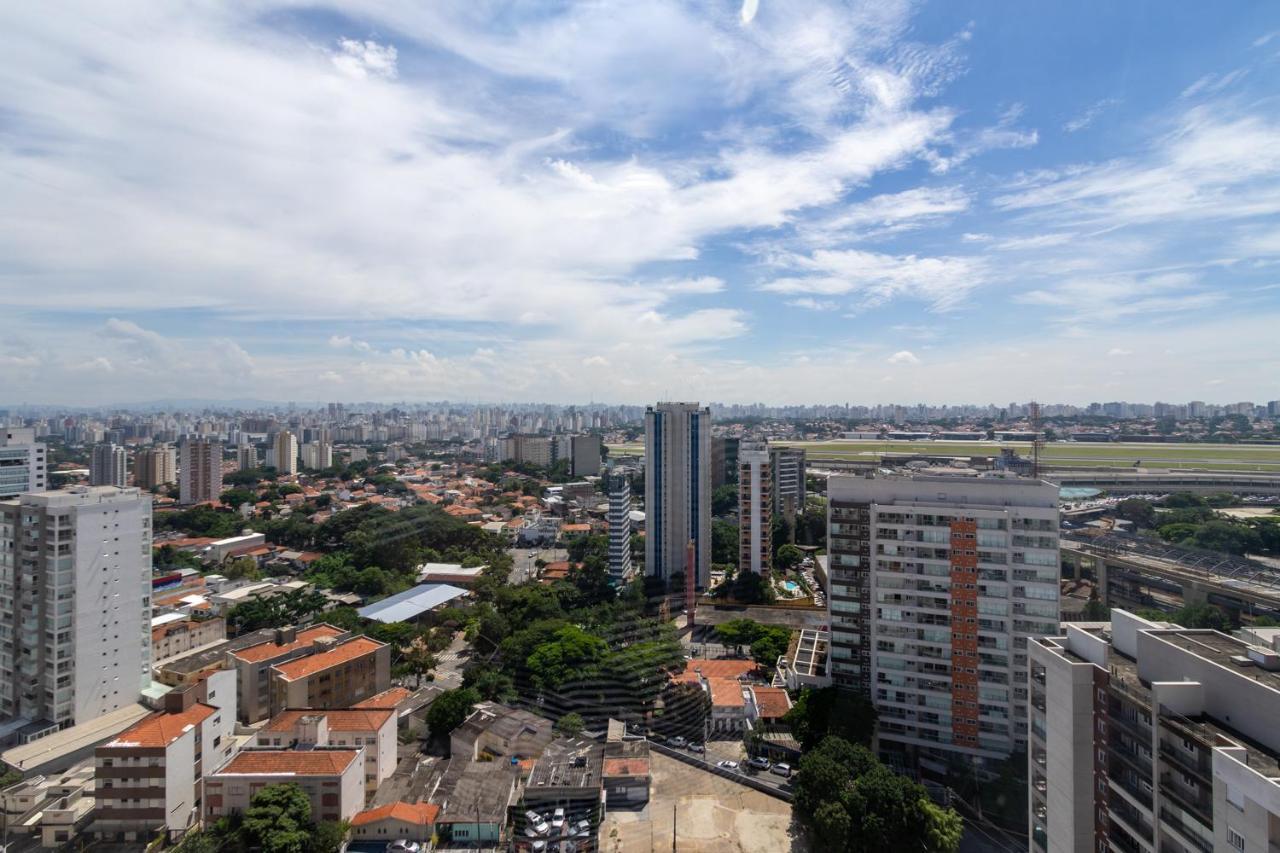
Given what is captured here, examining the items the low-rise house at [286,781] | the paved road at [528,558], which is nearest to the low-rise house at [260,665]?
the low-rise house at [286,781]

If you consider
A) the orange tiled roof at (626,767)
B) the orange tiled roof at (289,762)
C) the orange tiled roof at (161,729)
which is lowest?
the orange tiled roof at (626,767)

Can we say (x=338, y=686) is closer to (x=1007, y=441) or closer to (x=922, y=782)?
(x=922, y=782)

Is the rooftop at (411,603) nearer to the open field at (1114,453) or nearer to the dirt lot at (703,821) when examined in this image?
the dirt lot at (703,821)

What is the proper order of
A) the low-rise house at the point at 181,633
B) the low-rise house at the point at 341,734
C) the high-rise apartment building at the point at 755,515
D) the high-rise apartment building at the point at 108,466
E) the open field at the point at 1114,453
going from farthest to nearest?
the high-rise apartment building at the point at 108,466, the open field at the point at 1114,453, the high-rise apartment building at the point at 755,515, the low-rise house at the point at 181,633, the low-rise house at the point at 341,734

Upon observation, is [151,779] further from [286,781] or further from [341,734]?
[341,734]

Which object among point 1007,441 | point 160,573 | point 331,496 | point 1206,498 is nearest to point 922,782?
point 160,573

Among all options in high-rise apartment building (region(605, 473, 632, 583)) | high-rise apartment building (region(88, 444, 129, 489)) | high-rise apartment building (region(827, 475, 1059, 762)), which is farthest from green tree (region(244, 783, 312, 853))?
high-rise apartment building (region(88, 444, 129, 489))

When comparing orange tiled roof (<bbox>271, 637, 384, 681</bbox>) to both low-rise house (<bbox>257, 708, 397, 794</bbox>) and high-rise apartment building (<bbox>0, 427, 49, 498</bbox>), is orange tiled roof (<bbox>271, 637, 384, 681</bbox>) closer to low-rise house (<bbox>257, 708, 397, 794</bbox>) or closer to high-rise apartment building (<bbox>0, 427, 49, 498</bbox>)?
low-rise house (<bbox>257, 708, 397, 794</bbox>)
